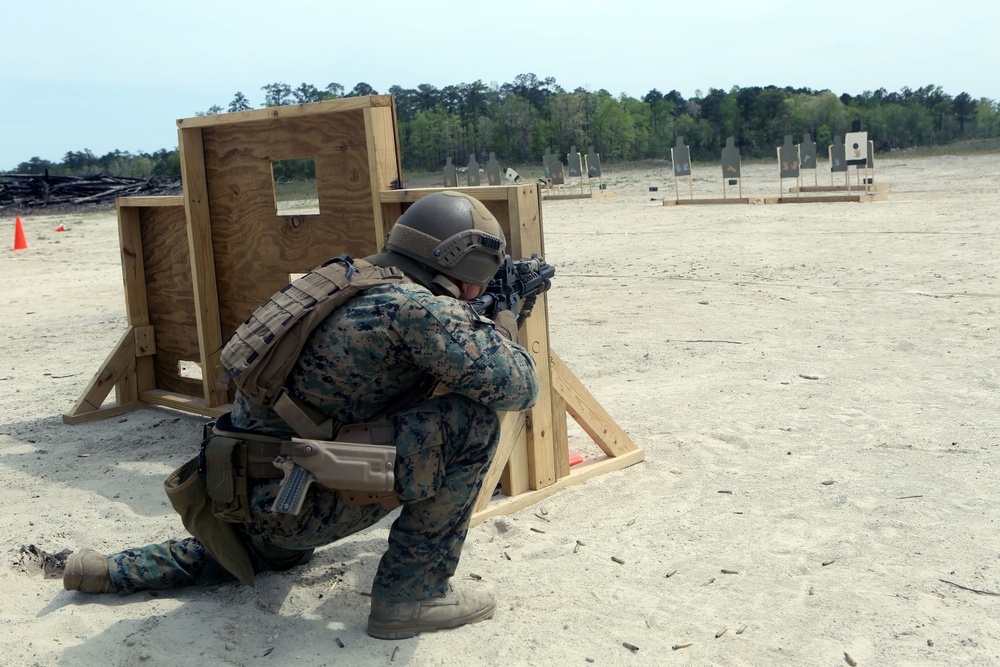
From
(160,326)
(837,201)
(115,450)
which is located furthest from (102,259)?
(837,201)

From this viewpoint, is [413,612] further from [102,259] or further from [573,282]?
[102,259]

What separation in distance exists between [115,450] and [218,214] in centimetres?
148

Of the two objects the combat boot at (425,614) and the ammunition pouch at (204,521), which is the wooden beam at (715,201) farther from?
the ammunition pouch at (204,521)

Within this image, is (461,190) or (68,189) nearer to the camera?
(461,190)

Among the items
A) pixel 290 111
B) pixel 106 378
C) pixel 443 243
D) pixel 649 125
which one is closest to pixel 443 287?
pixel 443 243

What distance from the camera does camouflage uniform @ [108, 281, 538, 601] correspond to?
9.29 feet

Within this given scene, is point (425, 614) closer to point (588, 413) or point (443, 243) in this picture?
point (443, 243)

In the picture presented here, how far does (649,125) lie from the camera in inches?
2488

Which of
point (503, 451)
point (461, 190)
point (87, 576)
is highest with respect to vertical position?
point (461, 190)

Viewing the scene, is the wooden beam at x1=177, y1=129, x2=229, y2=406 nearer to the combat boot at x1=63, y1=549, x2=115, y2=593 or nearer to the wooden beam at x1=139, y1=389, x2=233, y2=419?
the wooden beam at x1=139, y1=389, x2=233, y2=419

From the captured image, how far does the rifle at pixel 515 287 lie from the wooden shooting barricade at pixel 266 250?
0.29 m

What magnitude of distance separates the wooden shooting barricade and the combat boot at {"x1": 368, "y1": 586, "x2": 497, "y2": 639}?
33.4 inches

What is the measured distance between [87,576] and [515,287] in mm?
1849

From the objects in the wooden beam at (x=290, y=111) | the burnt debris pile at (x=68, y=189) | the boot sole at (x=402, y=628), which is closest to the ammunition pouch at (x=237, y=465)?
the boot sole at (x=402, y=628)
